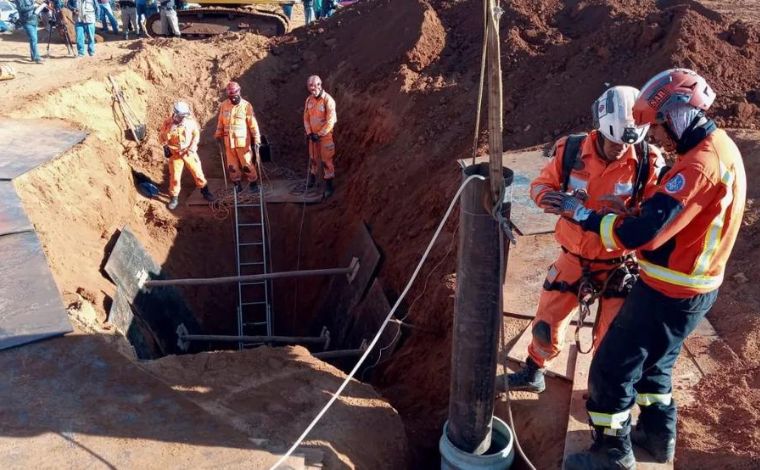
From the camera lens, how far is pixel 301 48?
14805 mm

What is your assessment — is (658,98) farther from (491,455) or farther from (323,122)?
(323,122)

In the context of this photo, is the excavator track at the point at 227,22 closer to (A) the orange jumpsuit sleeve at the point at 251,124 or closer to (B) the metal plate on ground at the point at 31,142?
(A) the orange jumpsuit sleeve at the point at 251,124

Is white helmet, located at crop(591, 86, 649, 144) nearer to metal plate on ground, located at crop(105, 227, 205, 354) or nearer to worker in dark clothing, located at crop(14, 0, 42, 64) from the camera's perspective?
metal plate on ground, located at crop(105, 227, 205, 354)

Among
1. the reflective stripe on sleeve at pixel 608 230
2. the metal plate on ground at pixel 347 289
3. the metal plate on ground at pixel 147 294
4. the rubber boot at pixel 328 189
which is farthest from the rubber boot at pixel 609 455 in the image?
the rubber boot at pixel 328 189

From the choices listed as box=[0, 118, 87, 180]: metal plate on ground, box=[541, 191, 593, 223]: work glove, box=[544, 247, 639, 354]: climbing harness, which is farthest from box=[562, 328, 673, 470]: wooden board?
box=[0, 118, 87, 180]: metal plate on ground

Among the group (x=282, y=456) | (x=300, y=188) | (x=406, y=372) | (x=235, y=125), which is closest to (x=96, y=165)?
(x=235, y=125)

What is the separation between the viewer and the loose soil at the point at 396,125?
258 inches

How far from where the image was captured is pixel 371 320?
29.1 feet

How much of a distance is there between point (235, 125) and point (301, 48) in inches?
170

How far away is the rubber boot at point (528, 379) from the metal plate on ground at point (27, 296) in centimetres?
382

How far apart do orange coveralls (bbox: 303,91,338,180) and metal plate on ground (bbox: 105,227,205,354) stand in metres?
3.32

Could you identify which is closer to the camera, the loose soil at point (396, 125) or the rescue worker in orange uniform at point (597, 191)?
the rescue worker in orange uniform at point (597, 191)

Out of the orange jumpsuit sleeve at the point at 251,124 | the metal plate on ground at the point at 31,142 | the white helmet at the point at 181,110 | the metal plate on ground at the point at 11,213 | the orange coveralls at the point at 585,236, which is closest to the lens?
the orange coveralls at the point at 585,236

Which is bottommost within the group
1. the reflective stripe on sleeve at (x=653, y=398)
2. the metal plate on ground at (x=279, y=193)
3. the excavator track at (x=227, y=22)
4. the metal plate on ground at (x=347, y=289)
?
the metal plate on ground at (x=347, y=289)
